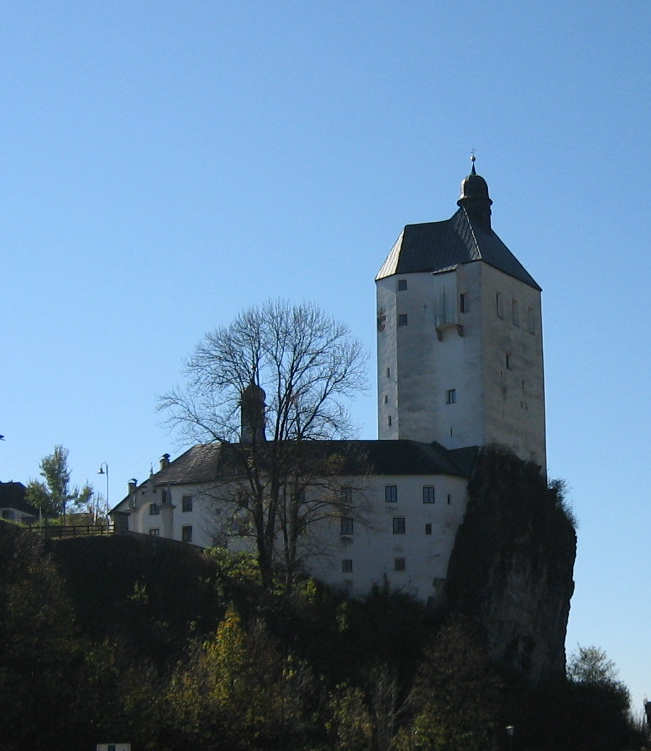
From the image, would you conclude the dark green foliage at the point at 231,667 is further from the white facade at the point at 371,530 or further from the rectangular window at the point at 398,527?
the rectangular window at the point at 398,527

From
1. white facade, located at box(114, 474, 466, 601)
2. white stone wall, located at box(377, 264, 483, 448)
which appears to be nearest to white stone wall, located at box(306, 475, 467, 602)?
white facade, located at box(114, 474, 466, 601)

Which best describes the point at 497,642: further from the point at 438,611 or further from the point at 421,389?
the point at 421,389

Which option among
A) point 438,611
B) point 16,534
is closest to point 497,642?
point 438,611

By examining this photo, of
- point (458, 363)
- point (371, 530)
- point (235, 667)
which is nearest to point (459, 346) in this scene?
point (458, 363)

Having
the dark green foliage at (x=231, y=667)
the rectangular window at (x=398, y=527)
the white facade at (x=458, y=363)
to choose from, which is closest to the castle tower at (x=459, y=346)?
the white facade at (x=458, y=363)

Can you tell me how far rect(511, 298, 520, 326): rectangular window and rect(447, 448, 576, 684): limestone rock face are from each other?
27.6ft

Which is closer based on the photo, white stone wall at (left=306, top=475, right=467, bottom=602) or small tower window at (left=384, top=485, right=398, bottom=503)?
white stone wall at (left=306, top=475, right=467, bottom=602)

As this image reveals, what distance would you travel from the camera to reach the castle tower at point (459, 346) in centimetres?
9181

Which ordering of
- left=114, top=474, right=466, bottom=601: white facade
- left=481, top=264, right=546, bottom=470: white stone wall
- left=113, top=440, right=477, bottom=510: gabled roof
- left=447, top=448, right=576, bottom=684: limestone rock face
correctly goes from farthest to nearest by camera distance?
1. left=481, top=264, right=546, bottom=470: white stone wall
2. left=447, top=448, right=576, bottom=684: limestone rock face
3. left=114, top=474, right=466, bottom=601: white facade
4. left=113, top=440, right=477, bottom=510: gabled roof

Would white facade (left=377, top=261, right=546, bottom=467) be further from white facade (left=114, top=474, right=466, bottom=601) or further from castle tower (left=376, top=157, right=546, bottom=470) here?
white facade (left=114, top=474, right=466, bottom=601)

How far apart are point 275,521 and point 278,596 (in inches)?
189

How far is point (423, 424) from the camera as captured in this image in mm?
92312

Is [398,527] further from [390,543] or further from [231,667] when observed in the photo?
[231,667]

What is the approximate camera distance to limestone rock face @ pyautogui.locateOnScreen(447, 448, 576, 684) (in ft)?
283
